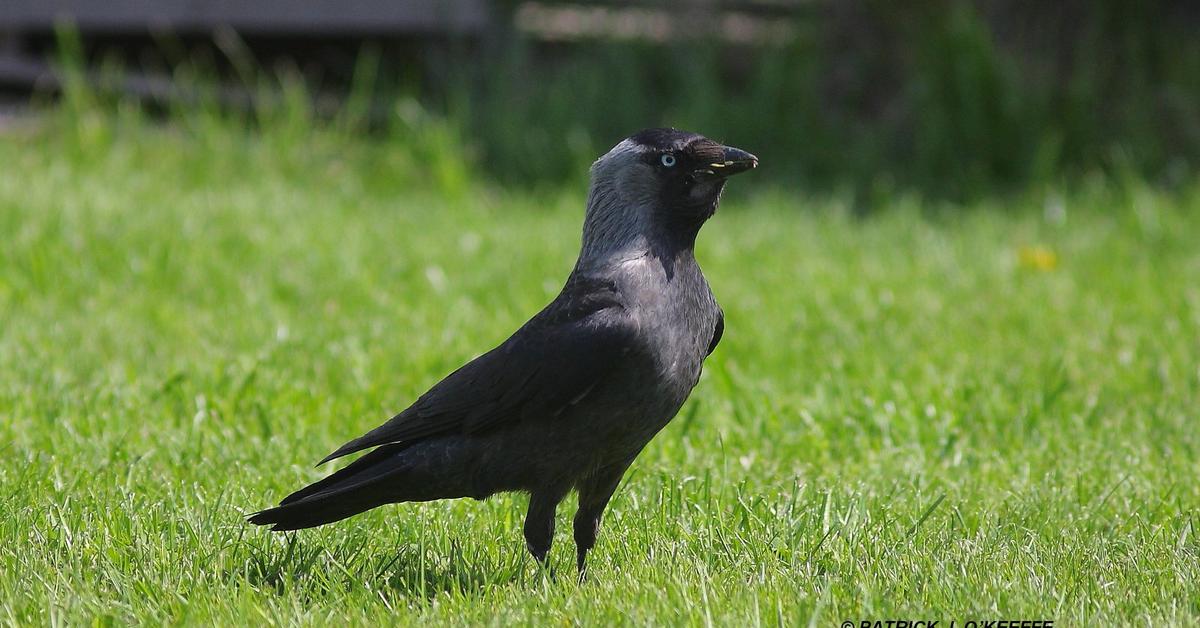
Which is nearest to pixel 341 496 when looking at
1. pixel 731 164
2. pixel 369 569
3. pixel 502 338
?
pixel 369 569

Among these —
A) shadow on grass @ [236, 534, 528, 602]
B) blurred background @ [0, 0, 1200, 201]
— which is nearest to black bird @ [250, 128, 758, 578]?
shadow on grass @ [236, 534, 528, 602]

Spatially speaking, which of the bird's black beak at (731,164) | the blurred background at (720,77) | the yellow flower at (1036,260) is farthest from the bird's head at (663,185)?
the blurred background at (720,77)

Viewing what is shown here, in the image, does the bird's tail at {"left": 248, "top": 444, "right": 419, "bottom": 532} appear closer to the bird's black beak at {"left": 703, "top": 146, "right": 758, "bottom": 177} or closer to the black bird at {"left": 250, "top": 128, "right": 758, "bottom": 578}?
the black bird at {"left": 250, "top": 128, "right": 758, "bottom": 578}

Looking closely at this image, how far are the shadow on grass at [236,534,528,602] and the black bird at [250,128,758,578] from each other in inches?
4.1

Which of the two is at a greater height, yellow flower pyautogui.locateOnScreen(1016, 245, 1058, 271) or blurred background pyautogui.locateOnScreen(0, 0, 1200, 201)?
blurred background pyautogui.locateOnScreen(0, 0, 1200, 201)

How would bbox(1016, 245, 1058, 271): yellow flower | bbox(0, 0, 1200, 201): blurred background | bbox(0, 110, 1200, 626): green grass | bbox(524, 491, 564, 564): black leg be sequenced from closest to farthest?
bbox(0, 110, 1200, 626): green grass < bbox(524, 491, 564, 564): black leg < bbox(1016, 245, 1058, 271): yellow flower < bbox(0, 0, 1200, 201): blurred background

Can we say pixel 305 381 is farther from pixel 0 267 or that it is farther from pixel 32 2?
pixel 32 2

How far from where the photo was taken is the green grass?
314cm

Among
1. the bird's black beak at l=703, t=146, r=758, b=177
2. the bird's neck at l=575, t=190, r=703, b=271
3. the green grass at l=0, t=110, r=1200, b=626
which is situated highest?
the bird's black beak at l=703, t=146, r=758, b=177

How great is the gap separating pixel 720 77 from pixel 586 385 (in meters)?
7.20

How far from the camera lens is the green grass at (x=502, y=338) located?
3141 millimetres

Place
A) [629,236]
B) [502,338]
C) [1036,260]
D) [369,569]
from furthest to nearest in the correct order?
[1036,260] < [502,338] < [629,236] < [369,569]

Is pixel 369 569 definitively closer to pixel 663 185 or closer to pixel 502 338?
pixel 663 185

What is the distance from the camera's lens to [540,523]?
10.9 ft
